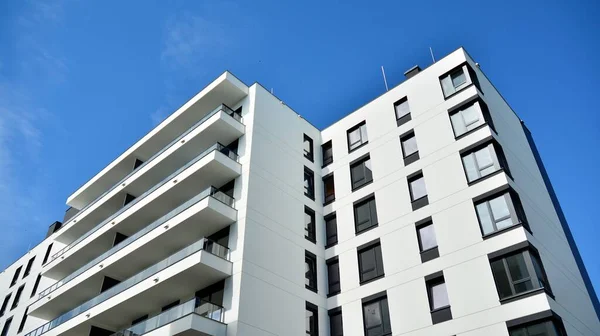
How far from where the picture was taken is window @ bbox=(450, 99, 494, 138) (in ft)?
78.0

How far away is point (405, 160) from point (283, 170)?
269 inches

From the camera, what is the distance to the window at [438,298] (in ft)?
65.2

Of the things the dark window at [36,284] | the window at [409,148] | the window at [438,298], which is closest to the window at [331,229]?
the window at [409,148]

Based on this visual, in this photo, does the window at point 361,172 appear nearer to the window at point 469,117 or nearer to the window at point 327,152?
the window at point 327,152

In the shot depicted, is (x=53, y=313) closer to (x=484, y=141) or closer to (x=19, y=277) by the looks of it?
(x=19, y=277)

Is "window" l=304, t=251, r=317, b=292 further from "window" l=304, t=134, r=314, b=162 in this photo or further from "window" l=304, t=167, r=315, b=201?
"window" l=304, t=134, r=314, b=162

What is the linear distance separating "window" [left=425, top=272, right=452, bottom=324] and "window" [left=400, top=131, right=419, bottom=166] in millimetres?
6698

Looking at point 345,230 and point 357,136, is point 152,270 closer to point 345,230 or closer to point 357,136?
point 345,230

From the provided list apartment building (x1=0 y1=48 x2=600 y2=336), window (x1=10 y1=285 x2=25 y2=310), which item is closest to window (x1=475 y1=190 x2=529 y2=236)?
apartment building (x1=0 y1=48 x2=600 y2=336)

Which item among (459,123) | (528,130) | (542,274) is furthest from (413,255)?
(528,130)

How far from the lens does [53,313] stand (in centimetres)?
3262

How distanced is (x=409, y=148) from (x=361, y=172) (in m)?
3.28

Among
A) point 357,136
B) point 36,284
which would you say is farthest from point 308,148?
point 36,284

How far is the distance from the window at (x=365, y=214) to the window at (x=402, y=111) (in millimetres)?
4779
